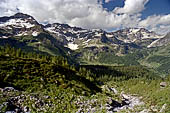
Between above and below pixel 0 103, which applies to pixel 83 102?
below

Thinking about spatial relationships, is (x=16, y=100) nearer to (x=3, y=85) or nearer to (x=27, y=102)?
(x=27, y=102)

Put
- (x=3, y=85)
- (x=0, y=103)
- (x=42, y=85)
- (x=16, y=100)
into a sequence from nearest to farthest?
(x=0, y=103) → (x=16, y=100) → (x=3, y=85) → (x=42, y=85)

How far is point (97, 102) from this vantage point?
5997 cm

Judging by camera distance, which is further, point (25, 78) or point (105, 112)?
point (25, 78)

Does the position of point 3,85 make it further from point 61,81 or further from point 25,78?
point 61,81

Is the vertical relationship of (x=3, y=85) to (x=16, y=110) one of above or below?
above

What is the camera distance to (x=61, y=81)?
78.9 metres

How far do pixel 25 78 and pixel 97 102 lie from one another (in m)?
29.9

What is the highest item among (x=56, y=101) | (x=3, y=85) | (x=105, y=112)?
(x=3, y=85)

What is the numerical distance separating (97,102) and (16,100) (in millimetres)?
26964

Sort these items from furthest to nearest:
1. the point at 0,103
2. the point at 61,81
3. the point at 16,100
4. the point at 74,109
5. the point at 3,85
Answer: the point at 61,81 < the point at 3,85 < the point at 74,109 < the point at 16,100 < the point at 0,103

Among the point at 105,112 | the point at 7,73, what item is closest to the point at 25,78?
the point at 7,73

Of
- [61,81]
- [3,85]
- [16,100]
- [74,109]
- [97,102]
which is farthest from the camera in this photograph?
[61,81]

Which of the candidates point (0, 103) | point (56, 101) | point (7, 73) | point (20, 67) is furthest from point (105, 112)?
point (20, 67)
